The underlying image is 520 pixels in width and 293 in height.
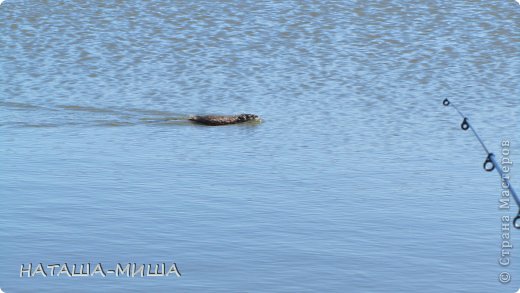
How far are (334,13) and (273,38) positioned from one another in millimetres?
1886

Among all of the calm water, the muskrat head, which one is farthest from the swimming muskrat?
the calm water

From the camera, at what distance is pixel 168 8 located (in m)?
28.6

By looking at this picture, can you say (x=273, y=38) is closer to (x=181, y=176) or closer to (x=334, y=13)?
(x=334, y=13)

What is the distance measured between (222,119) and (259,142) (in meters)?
1.77

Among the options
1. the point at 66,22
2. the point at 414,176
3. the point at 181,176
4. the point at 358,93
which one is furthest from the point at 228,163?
the point at 66,22

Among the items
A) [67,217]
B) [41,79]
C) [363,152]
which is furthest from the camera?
[41,79]

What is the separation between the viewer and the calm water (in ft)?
42.0

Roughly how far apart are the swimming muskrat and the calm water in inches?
8.5

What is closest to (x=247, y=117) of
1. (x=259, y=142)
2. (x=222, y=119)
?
(x=222, y=119)

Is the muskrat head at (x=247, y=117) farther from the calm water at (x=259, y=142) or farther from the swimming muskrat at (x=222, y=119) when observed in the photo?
the calm water at (x=259, y=142)

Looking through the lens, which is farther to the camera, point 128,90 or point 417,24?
point 417,24

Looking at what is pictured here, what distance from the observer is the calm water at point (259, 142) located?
12.8 meters

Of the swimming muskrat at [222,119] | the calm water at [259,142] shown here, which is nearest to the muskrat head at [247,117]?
the swimming muskrat at [222,119]

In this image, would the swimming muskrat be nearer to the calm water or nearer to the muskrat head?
the muskrat head
